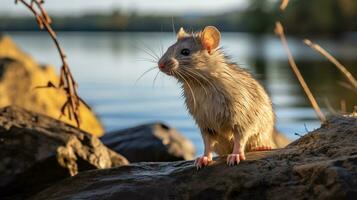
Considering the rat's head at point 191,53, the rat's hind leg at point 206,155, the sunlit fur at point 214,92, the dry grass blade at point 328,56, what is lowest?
the rat's hind leg at point 206,155

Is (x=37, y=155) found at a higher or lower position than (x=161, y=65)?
lower

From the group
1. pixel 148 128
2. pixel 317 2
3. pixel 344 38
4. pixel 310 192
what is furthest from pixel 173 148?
pixel 344 38

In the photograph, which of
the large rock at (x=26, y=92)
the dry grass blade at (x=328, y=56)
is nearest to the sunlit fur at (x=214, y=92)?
the dry grass blade at (x=328, y=56)

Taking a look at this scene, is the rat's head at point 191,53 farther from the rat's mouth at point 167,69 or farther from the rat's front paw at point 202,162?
the rat's front paw at point 202,162

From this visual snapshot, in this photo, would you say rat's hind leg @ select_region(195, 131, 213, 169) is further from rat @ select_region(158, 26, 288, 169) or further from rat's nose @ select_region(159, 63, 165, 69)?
rat's nose @ select_region(159, 63, 165, 69)

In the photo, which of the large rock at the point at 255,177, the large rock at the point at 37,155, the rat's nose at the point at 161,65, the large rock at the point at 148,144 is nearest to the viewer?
the large rock at the point at 255,177

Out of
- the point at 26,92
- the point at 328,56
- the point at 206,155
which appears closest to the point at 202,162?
the point at 206,155

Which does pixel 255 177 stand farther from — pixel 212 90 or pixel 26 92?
pixel 26 92
